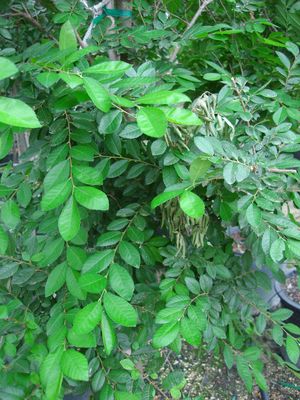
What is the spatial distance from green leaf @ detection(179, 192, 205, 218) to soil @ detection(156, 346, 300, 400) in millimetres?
1107

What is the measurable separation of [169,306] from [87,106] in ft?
1.30

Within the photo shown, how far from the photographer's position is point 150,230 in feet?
3.03

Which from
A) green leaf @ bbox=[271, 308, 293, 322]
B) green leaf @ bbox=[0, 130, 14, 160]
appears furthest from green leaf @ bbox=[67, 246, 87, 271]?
green leaf @ bbox=[271, 308, 293, 322]

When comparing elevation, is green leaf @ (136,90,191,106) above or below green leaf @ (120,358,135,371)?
above

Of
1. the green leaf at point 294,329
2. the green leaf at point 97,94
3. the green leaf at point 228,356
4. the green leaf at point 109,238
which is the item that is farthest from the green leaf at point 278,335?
the green leaf at point 97,94

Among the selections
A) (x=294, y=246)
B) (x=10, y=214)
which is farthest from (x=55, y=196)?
(x=294, y=246)

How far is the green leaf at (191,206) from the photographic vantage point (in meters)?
0.61

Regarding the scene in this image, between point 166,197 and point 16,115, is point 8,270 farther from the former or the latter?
point 16,115

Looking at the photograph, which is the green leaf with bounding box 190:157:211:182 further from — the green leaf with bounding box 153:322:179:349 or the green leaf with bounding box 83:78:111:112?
the green leaf with bounding box 153:322:179:349

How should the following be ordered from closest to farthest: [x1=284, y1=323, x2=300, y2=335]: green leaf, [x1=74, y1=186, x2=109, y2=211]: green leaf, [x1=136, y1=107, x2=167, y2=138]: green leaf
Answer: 1. [x1=136, y1=107, x2=167, y2=138]: green leaf
2. [x1=74, y1=186, x2=109, y2=211]: green leaf
3. [x1=284, y1=323, x2=300, y2=335]: green leaf

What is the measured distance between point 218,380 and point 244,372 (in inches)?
27.8

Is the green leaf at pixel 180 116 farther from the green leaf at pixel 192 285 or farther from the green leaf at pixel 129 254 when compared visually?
the green leaf at pixel 192 285

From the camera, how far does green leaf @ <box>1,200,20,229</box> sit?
74cm

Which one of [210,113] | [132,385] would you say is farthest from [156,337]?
[210,113]
